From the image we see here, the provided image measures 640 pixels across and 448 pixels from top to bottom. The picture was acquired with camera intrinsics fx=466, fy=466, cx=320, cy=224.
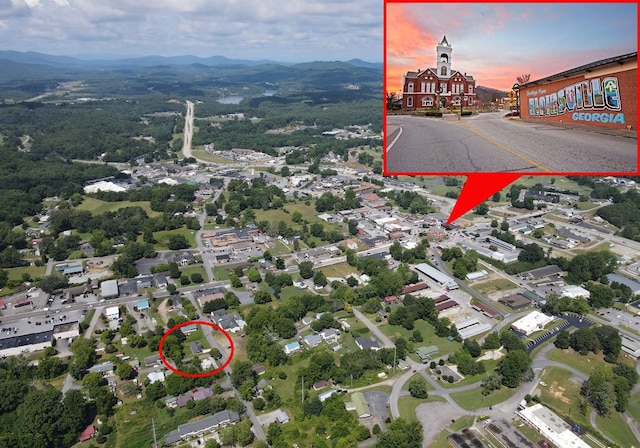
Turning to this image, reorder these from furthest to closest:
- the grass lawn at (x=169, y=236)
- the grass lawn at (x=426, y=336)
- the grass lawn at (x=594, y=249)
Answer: the grass lawn at (x=169, y=236)
the grass lawn at (x=594, y=249)
the grass lawn at (x=426, y=336)

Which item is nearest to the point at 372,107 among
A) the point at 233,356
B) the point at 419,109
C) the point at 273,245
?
the point at 273,245

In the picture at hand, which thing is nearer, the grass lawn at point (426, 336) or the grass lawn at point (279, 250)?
the grass lawn at point (426, 336)

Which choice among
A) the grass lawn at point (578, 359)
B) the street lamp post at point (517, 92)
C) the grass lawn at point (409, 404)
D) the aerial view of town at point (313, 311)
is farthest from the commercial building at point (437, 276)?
the street lamp post at point (517, 92)

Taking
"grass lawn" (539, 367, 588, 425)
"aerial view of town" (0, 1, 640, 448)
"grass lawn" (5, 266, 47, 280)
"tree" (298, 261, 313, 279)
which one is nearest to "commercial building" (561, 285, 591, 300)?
"aerial view of town" (0, 1, 640, 448)

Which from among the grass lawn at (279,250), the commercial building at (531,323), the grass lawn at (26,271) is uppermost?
the grass lawn at (279,250)

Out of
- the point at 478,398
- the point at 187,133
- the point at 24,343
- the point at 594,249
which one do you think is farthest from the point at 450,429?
the point at 187,133

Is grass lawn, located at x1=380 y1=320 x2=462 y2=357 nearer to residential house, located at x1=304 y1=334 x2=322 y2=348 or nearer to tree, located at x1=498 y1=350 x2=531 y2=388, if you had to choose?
tree, located at x1=498 y1=350 x2=531 y2=388

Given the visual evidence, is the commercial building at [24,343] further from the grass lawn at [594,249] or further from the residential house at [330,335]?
the grass lawn at [594,249]
